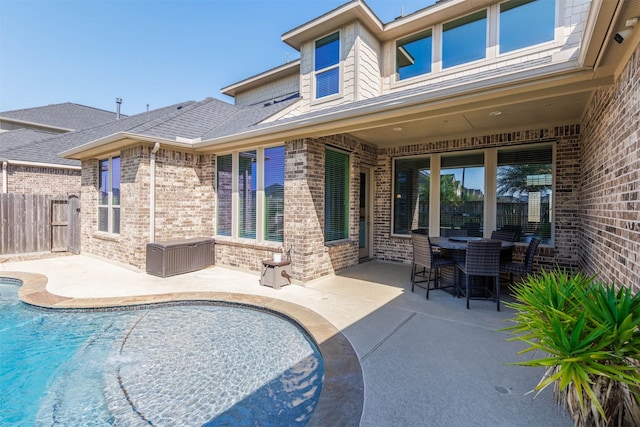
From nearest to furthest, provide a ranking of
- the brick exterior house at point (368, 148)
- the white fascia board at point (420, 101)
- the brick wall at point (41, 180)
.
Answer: the white fascia board at point (420, 101), the brick exterior house at point (368, 148), the brick wall at point (41, 180)

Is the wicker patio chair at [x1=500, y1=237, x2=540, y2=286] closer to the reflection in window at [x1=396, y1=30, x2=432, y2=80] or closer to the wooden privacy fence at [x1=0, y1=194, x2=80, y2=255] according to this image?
the reflection in window at [x1=396, y1=30, x2=432, y2=80]

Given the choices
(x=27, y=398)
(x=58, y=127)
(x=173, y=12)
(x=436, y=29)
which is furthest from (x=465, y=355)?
(x=58, y=127)

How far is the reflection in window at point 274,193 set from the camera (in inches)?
254

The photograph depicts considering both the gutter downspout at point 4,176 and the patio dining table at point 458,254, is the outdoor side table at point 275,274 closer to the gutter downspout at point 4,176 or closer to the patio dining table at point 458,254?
the patio dining table at point 458,254

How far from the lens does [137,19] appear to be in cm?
819

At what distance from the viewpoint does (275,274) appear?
565 centimetres

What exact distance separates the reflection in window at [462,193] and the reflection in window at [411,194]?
41cm

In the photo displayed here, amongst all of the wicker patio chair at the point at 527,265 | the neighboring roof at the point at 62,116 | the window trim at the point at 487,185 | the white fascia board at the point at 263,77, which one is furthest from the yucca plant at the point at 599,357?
the neighboring roof at the point at 62,116

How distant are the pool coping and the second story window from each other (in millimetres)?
5880

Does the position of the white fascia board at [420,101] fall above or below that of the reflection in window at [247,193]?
above

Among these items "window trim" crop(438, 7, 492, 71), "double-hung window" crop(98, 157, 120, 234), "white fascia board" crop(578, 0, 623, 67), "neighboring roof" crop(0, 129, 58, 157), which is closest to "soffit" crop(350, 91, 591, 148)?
"white fascia board" crop(578, 0, 623, 67)

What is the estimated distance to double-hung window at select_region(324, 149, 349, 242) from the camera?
257 inches

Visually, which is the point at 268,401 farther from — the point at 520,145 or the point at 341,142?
the point at 520,145

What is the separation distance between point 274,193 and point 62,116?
1927 cm
